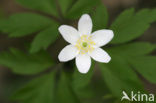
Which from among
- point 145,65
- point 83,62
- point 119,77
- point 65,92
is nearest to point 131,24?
point 145,65

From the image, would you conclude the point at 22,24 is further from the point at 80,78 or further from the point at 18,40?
the point at 18,40

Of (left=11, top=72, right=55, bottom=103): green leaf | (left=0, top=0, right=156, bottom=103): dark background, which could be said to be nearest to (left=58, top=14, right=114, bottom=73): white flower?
(left=11, top=72, right=55, bottom=103): green leaf

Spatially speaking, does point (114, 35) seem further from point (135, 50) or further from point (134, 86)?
point (134, 86)

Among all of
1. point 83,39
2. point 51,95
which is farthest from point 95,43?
point 51,95

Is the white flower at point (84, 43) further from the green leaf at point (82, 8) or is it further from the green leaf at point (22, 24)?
the green leaf at point (22, 24)

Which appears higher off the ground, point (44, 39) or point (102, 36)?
point (44, 39)

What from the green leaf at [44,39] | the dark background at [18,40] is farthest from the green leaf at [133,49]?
the dark background at [18,40]
